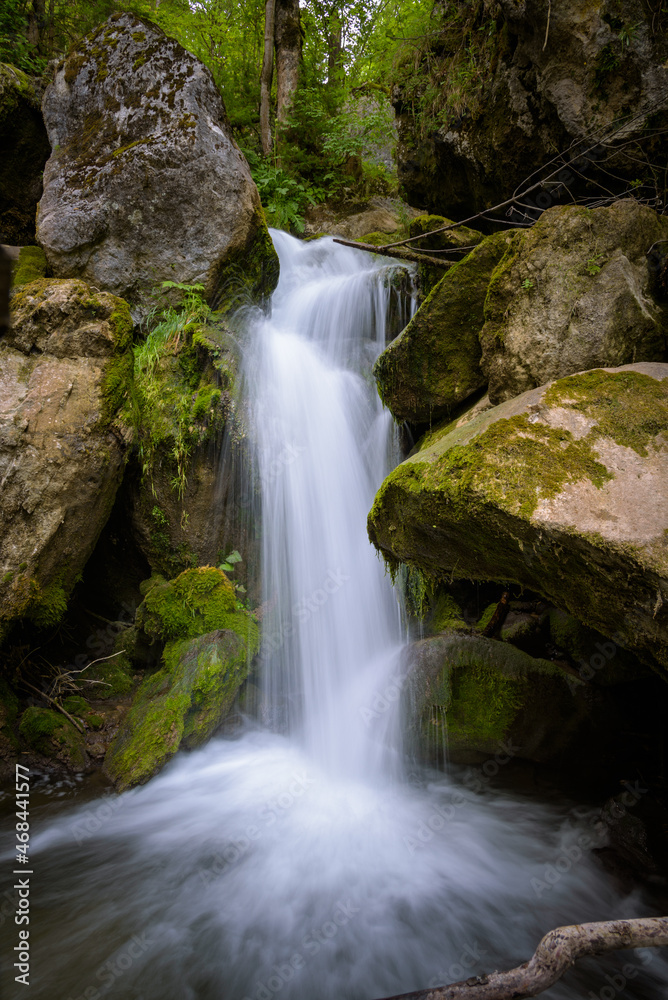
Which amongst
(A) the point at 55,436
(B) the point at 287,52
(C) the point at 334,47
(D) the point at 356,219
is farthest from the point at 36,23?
(A) the point at 55,436

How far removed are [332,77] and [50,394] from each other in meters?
12.7


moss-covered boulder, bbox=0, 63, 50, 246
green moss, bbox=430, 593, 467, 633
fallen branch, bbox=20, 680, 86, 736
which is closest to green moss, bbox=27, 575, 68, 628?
fallen branch, bbox=20, 680, 86, 736

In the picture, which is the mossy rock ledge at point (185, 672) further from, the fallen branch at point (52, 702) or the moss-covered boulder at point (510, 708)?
the moss-covered boulder at point (510, 708)

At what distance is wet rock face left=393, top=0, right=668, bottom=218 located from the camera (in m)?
4.04

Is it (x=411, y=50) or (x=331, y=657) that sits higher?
(x=411, y=50)

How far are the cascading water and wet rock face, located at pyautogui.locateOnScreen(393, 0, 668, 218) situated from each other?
3202 mm

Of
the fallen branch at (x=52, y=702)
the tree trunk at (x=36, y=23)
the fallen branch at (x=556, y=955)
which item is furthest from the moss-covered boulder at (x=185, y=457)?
the tree trunk at (x=36, y=23)

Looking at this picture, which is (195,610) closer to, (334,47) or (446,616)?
(446,616)

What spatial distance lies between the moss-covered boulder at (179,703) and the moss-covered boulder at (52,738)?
0.26m

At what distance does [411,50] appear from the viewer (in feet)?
21.2

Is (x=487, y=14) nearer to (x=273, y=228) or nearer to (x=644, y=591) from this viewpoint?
(x=273, y=228)

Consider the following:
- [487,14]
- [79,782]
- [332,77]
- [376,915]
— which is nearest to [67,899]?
[79,782]

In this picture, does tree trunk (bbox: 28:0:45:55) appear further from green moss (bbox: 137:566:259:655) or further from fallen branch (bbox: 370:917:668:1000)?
fallen branch (bbox: 370:917:668:1000)

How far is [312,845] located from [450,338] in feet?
13.5
